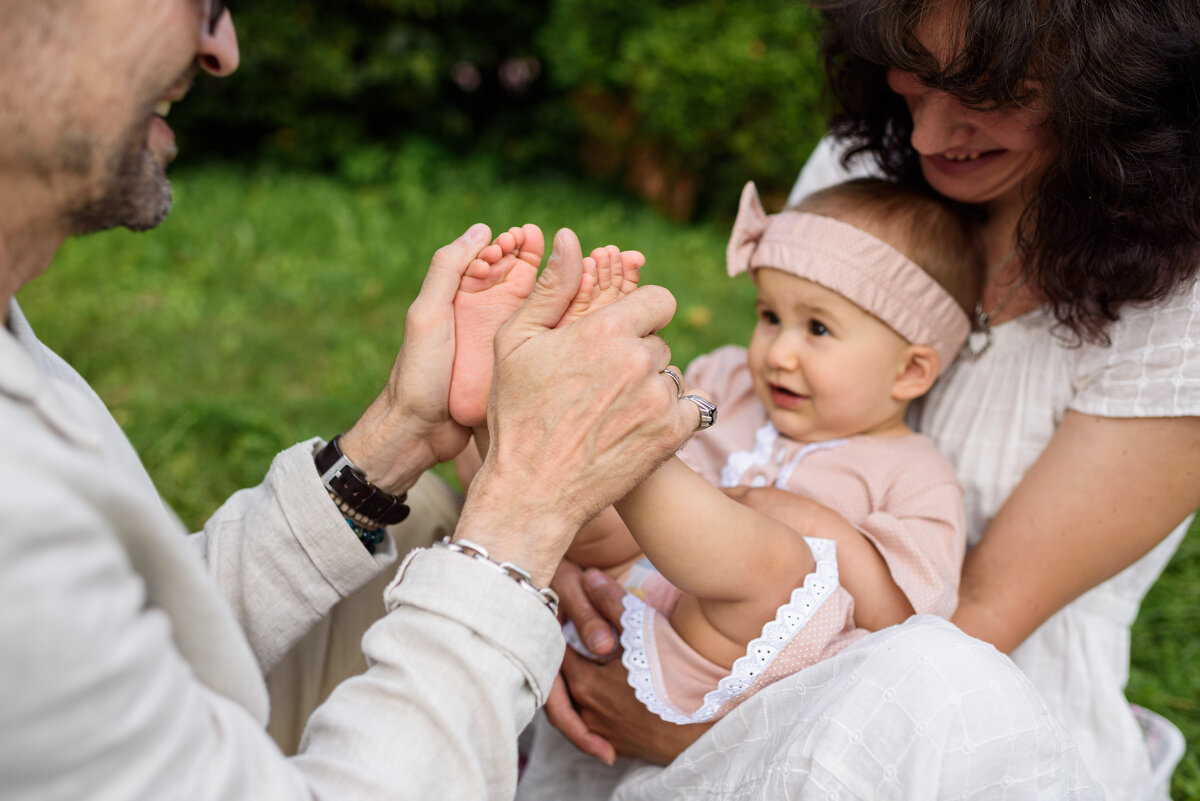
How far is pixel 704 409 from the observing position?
5.48 ft

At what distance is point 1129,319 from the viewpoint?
1930 millimetres

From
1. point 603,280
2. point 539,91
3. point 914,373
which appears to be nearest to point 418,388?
point 603,280

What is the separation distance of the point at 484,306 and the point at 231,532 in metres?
0.62

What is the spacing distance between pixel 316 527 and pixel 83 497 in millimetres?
722

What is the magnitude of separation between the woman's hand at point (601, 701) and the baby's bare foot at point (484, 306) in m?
0.46

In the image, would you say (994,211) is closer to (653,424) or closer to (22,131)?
(653,424)

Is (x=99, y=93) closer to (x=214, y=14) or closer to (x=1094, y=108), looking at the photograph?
(x=214, y=14)

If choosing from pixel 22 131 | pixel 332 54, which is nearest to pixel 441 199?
pixel 332 54

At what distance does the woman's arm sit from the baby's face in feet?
1.19

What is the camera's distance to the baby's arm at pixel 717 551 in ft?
5.40

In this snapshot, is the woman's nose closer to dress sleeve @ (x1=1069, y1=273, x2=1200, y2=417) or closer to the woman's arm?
dress sleeve @ (x1=1069, y1=273, x2=1200, y2=417)

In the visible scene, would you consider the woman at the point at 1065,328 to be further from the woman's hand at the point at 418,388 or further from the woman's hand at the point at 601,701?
the woman's hand at the point at 418,388

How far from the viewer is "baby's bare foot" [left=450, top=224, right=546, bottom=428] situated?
1794mm

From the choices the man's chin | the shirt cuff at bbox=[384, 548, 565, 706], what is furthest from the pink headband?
the man's chin
